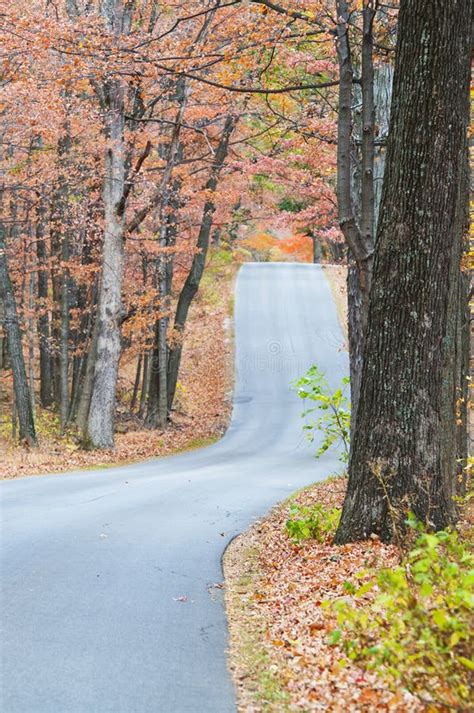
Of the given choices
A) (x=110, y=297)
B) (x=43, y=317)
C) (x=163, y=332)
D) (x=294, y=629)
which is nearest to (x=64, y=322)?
(x=163, y=332)

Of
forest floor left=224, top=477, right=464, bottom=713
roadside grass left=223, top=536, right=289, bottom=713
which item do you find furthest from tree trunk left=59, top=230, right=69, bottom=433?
roadside grass left=223, top=536, right=289, bottom=713

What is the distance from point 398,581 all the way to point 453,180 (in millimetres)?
4552

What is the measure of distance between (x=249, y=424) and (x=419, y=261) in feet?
75.5

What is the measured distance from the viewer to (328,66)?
55.1ft

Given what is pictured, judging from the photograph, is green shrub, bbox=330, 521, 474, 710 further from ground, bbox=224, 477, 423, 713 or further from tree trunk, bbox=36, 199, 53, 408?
tree trunk, bbox=36, 199, 53, 408

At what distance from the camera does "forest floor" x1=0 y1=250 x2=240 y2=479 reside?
19.8 meters

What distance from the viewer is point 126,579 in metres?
8.23

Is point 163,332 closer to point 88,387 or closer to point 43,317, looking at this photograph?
point 88,387

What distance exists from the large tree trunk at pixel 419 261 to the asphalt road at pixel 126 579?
213cm

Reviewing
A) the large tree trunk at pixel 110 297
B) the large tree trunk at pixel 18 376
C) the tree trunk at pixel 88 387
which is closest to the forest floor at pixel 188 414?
the large tree trunk at pixel 18 376

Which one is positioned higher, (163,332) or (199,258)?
(199,258)

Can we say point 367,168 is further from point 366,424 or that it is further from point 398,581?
point 398,581

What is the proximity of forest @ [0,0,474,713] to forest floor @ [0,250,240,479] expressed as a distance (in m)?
0.27

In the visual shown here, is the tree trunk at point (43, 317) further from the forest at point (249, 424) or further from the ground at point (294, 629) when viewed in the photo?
the ground at point (294, 629)
